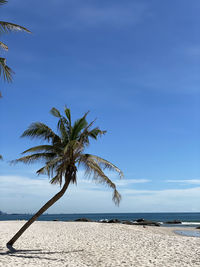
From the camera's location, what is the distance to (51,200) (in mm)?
14109

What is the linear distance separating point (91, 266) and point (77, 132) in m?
5.86

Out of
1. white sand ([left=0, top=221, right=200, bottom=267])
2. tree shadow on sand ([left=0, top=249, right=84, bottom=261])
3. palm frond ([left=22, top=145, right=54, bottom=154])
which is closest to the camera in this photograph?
white sand ([left=0, top=221, right=200, bottom=267])

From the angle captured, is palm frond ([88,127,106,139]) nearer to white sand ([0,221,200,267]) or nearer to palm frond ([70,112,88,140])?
palm frond ([70,112,88,140])

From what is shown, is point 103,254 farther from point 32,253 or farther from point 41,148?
point 41,148

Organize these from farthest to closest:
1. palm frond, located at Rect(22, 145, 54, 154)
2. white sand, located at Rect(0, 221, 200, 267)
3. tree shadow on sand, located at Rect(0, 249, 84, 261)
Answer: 1. palm frond, located at Rect(22, 145, 54, 154)
2. tree shadow on sand, located at Rect(0, 249, 84, 261)
3. white sand, located at Rect(0, 221, 200, 267)

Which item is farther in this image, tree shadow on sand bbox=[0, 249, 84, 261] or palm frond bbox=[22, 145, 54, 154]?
palm frond bbox=[22, 145, 54, 154]

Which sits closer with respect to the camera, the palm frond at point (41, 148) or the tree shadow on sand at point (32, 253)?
the tree shadow on sand at point (32, 253)

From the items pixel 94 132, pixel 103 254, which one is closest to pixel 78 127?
pixel 94 132

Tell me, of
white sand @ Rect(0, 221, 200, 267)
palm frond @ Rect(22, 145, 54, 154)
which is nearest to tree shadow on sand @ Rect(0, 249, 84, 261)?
white sand @ Rect(0, 221, 200, 267)

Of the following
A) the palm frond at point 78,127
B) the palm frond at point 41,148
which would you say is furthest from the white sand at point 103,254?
the palm frond at point 78,127

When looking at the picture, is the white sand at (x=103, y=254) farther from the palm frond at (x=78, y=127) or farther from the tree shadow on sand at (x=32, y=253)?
the palm frond at (x=78, y=127)

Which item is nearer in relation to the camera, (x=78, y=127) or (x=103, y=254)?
(x=103, y=254)

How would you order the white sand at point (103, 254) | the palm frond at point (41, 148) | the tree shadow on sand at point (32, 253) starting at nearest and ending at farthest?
the white sand at point (103, 254), the tree shadow on sand at point (32, 253), the palm frond at point (41, 148)

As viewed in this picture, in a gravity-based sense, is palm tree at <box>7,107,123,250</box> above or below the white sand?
above
